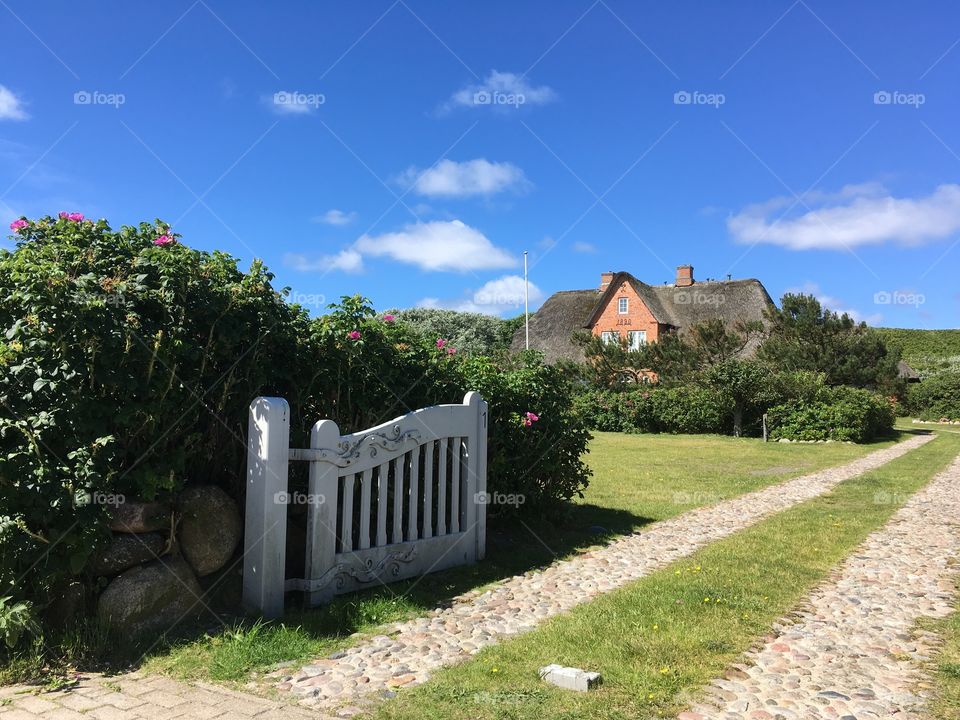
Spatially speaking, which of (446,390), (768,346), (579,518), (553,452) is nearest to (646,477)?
(579,518)

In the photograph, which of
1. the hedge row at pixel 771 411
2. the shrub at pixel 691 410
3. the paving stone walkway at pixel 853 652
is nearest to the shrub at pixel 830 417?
the hedge row at pixel 771 411

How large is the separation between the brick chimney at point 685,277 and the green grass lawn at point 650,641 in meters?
40.8

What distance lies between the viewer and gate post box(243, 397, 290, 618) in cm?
489

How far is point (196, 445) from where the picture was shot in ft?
16.4

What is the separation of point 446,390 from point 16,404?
3.94m

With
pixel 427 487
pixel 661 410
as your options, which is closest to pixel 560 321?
pixel 661 410

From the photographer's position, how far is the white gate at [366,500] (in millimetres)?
4926

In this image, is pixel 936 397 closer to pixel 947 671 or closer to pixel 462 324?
pixel 462 324

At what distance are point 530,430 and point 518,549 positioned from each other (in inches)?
52.0

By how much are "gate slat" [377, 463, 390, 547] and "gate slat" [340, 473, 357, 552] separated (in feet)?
0.90

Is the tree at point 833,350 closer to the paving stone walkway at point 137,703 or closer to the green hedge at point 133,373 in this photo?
the green hedge at point 133,373

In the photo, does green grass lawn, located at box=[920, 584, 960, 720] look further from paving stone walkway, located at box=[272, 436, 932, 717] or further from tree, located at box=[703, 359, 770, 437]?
tree, located at box=[703, 359, 770, 437]

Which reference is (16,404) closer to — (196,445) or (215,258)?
(196,445)

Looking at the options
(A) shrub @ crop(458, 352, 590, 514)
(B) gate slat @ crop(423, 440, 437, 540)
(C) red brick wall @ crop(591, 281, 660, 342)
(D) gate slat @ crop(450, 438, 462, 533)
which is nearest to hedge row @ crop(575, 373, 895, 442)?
(C) red brick wall @ crop(591, 281, 660, 342)
